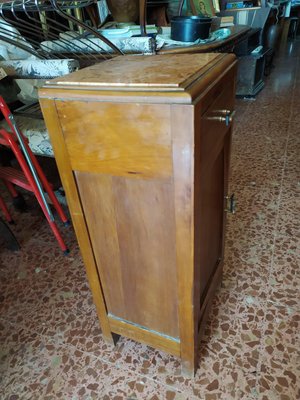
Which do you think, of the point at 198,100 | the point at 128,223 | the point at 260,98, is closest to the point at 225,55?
the point at 198,100

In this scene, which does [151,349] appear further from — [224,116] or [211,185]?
[224,116]

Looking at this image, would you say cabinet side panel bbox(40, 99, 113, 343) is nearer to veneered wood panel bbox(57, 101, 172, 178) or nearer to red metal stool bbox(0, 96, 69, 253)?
veneered wood panel bbox(57, 101, 172, 178)

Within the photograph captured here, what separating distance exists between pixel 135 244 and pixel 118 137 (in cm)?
28

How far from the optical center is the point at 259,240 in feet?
4.74

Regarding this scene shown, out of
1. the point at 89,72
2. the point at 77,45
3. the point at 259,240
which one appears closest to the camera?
the point at 89,72

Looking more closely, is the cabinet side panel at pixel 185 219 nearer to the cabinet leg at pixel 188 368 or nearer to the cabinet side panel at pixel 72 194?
the cabinet leg at pixel 188 368

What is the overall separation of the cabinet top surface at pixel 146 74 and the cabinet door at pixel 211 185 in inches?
3.1

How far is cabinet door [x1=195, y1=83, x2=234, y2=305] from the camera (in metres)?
0.62

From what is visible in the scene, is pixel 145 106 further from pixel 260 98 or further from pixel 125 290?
pixel 260 98

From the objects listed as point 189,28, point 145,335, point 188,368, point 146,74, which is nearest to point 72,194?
point 146,74

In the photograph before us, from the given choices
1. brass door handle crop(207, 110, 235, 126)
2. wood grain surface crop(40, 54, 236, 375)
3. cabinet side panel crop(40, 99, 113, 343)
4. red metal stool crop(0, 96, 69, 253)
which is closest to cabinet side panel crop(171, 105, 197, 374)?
wood grain surface crop(40, 54, 236, 375)

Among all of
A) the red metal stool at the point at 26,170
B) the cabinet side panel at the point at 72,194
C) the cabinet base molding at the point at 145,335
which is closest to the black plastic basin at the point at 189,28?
the red metal stool at the point at 26,170

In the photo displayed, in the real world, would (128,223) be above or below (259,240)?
above

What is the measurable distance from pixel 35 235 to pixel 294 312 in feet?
4.14
